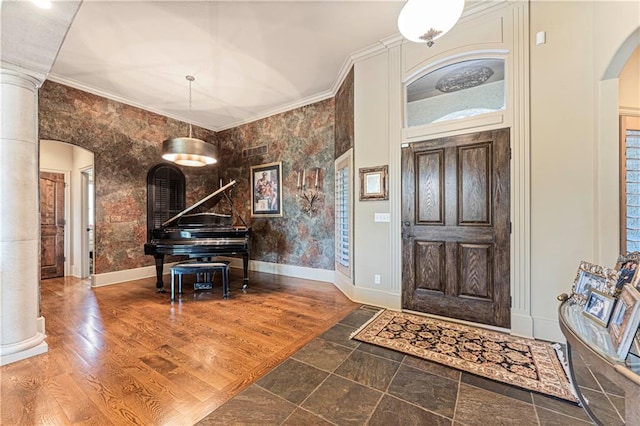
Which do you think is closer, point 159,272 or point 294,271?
point 159,272

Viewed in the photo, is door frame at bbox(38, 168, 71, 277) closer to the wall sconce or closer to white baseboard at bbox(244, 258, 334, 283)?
white baseboard at bbox(244, 258, 334, 283)

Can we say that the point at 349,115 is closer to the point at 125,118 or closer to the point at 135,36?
the point at 135,36

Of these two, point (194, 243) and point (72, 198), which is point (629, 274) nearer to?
point (194, 243)

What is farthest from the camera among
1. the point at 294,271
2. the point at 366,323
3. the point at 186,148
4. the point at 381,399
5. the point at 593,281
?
the point at 294,271

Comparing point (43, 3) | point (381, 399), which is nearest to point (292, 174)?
point (43, 3)

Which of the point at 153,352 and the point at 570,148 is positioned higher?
the point at 570,148

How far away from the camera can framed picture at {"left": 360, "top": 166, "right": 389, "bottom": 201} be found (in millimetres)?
3406

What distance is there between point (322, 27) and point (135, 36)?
2.26m

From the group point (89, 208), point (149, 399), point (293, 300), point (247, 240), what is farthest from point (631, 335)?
point (89, 208)

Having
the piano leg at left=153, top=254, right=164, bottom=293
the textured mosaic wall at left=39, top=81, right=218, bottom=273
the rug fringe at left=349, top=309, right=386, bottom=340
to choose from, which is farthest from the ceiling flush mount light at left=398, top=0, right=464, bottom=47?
the textured mosaic wall at left=39, top=81, right=218, bottom=273

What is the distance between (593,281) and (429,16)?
1.91 metres

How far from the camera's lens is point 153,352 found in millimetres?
2340

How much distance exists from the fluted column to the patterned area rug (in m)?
2.97

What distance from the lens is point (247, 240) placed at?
4.24 metres
